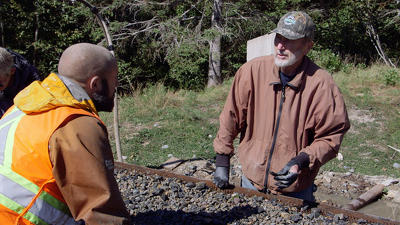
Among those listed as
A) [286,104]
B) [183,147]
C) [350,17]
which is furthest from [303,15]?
[350,17]

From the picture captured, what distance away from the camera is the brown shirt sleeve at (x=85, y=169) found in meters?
1.74

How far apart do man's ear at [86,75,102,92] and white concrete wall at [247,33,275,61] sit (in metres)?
4.46

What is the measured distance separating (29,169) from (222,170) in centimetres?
206

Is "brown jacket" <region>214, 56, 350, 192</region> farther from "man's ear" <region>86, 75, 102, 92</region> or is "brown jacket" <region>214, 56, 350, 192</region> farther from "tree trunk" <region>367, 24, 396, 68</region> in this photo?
"tree trunk" <region>367, 24, 396, 68</region>

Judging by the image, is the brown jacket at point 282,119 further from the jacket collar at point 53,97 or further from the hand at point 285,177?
the jacket collar at point 53,97

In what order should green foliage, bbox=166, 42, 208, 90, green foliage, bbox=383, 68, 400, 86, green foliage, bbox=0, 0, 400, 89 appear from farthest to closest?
green foliage, bbox=0, 0, 400, 89 → green foliage, bbox=166, 42, 208, 90 → green foliage, bbox=383, 68, 400, 86

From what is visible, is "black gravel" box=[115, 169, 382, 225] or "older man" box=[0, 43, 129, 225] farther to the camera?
"black gravel" box=[115, 169, 382, 225]

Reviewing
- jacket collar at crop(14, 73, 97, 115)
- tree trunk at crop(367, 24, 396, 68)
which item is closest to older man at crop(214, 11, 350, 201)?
jacket collar at crop(14, 73, 97, 115)

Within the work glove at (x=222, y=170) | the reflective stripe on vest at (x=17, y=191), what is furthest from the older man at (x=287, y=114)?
the reflective stripe on vest at (x=17, y=191)

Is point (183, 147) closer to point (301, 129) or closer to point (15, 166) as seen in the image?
point (301, 129)

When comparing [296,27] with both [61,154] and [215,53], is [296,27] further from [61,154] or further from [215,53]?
[215,53]

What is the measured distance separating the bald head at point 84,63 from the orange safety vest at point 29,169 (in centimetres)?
20

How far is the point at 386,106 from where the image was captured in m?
9.48

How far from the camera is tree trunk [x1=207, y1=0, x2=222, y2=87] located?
1502 cm
